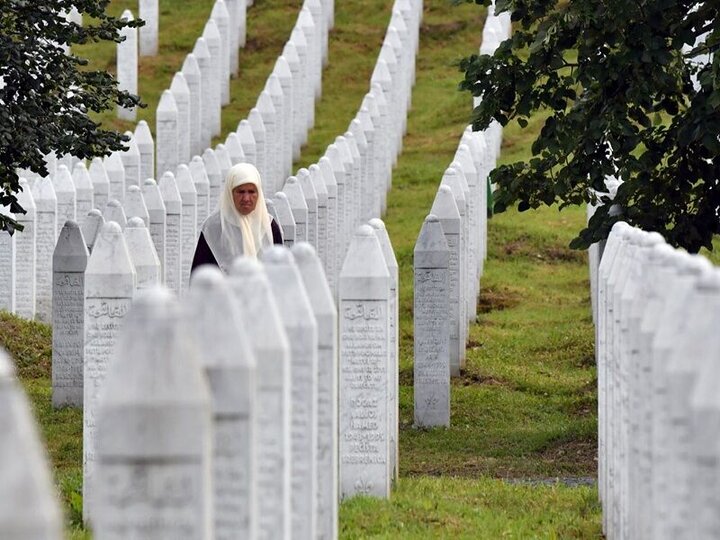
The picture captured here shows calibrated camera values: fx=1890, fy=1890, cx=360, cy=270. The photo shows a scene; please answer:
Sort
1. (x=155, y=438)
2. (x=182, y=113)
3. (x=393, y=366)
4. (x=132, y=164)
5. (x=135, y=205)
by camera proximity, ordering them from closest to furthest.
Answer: (x=155, y=438) < (x=393, y=366) < (x=135, y=205) < (x=132, y=164) < (x=182, y=113)

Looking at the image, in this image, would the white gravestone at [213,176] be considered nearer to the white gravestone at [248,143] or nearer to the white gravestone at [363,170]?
the white gravestone at [363,170]

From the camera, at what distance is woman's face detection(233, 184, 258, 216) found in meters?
11.1

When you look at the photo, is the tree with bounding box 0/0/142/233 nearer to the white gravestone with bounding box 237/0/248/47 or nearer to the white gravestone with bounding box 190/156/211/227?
the white gravestone with bounding box 190/156/211/227

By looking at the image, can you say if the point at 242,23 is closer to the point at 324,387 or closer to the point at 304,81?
the point at 304,81

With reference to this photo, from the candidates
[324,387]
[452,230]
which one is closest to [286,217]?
[452,230]

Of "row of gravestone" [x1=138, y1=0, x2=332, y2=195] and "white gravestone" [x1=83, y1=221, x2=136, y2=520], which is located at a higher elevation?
"row of gravestone" [x1=138, y1=0, x2=332, y2=195]

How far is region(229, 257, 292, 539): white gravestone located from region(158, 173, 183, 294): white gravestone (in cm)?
1169

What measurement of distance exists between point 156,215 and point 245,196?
6575mm

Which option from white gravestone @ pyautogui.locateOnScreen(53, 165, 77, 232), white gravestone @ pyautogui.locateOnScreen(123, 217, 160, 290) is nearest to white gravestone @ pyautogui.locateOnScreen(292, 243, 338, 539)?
white gravestone @ pyautogui.locateOnScreen(123, 217, 160, 290)

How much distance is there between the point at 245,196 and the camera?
1107cm

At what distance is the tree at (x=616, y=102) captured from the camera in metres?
13.2

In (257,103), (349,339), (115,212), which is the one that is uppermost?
(257,103)

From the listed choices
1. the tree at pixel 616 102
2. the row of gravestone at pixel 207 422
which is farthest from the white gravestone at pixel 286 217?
the row of gravestone at pixel 207 422

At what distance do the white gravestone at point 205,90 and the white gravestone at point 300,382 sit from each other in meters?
22.7
